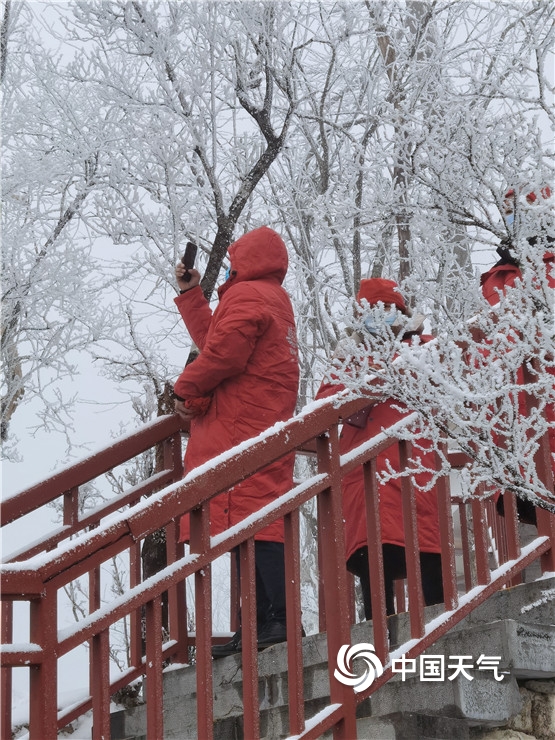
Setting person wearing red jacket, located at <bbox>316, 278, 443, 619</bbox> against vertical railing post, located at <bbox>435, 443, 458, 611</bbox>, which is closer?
vertical railing post, located at <bbox>435, 443, 458, 611</bbox>

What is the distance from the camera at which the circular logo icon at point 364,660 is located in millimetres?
2984

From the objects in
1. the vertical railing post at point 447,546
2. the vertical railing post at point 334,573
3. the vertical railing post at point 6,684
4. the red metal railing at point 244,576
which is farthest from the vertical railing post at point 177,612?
the vertical railing post at point 447,546

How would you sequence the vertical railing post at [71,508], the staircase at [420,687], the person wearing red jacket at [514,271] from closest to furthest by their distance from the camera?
the person wearing red jacket at [514,271] < the staircase at [420,687] < the vertical railing post at [71,508]

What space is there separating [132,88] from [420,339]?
3335mm

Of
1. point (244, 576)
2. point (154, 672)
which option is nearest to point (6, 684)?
point (154, 672)

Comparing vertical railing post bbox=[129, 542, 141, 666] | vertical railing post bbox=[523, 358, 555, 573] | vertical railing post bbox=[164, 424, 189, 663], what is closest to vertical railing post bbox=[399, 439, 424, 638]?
vertical railing post bbox=[523, 358, 555, 573]

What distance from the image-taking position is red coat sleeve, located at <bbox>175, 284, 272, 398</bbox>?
13.4 feet

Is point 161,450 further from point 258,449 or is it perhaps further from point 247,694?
point 247,694

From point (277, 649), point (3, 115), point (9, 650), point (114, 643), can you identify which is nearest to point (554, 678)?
point (277, 649)

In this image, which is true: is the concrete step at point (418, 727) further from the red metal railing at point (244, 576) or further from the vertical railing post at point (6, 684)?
the vertical railing post at point (6, 684)

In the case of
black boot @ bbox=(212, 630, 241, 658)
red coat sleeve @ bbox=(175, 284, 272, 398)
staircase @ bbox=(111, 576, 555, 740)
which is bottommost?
staircase @ bbox=(111, 576, 555, 740)

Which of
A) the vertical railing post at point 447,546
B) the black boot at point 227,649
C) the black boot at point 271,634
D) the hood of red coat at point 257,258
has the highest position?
the hood of red coat at point 257,258

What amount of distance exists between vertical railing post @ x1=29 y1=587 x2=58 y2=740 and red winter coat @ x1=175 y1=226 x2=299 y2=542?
1.42 m

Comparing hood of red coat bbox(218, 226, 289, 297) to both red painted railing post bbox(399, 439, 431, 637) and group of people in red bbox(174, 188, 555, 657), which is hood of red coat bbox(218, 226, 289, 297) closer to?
group of people in red bbox(174, 188, 555, 657)
